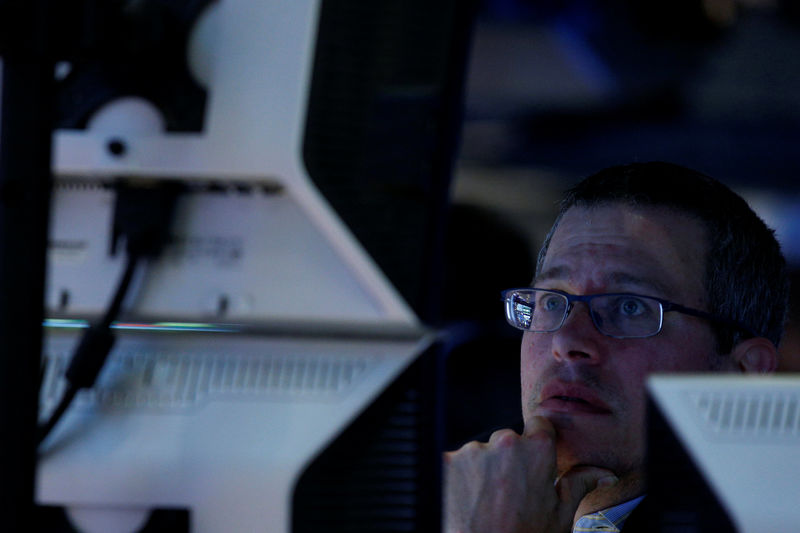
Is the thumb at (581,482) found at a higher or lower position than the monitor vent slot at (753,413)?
lower

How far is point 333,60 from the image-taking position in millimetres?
652

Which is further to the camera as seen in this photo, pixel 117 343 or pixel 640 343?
pixel 640 343

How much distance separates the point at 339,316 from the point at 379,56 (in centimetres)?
17

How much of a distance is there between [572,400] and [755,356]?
0.24 metres

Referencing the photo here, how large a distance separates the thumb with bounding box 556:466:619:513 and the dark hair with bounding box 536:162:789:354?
232 millimetres

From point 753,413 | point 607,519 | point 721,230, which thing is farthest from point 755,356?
point 753,413

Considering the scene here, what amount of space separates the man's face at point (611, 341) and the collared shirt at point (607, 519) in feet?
0.17

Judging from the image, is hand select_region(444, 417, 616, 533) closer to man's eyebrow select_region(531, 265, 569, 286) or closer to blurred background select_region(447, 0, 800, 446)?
man's eyebrow select_region(531, 265, 569, 286)

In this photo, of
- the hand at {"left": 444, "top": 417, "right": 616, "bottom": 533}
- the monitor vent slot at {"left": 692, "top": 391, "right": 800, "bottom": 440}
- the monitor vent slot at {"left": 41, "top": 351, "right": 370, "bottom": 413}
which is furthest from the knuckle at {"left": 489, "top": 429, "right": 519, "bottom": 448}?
the monitor vent slot at {"left": 692, "top": 391, "right": 800, "bottom": 440}

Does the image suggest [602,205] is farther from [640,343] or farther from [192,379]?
[192,379]

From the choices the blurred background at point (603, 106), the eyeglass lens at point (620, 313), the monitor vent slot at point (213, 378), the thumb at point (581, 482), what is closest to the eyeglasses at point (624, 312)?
the eyeglass lens at point (620, 313)

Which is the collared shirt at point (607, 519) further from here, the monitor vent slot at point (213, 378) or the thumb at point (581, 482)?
the monitor vent slot at point (213, 378)

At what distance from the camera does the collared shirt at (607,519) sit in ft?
3.22

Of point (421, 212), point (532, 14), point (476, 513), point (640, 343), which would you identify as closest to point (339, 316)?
point (421, 212)
